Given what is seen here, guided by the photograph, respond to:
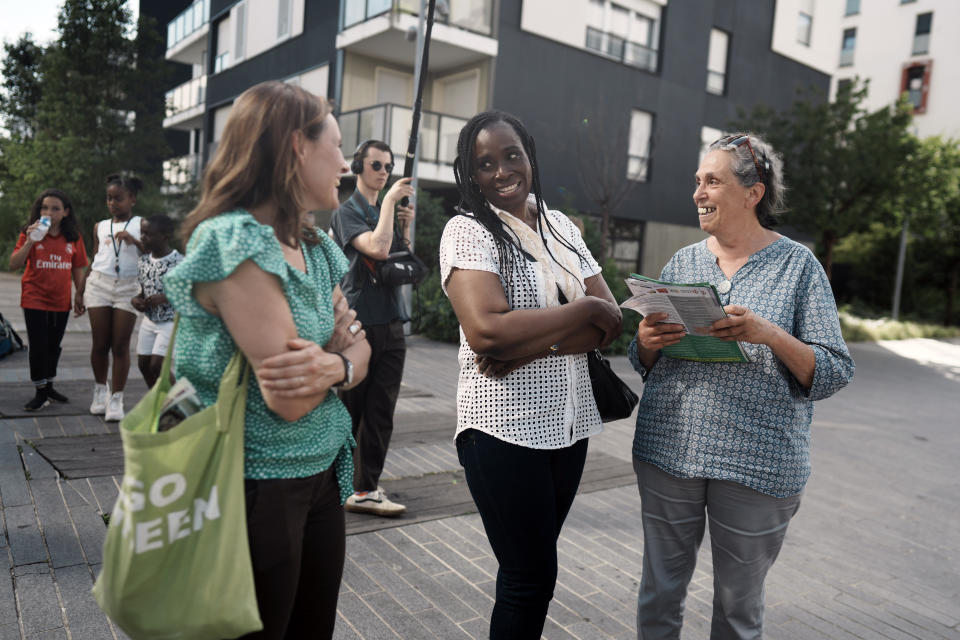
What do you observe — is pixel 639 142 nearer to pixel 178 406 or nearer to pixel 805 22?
pixel 805 22

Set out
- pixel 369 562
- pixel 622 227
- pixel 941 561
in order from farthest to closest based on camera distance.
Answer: pixel 622 227, pixel 941 561, pixel 369 562

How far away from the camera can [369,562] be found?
3732 mm

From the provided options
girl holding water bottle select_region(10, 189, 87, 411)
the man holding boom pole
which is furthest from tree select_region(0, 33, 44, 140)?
the man holding boom pole

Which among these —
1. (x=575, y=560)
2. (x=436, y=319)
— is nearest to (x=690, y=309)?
(x=575, y=560)

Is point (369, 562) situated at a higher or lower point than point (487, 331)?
lower

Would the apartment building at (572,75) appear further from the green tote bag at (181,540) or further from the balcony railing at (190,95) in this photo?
the green tote bag at (181,540)

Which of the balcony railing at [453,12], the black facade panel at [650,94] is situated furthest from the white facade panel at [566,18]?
the balcony railing at [453,12]

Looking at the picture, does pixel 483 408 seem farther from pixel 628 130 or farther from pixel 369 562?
pixel 628 130

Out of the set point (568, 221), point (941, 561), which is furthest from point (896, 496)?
point (568, 221)

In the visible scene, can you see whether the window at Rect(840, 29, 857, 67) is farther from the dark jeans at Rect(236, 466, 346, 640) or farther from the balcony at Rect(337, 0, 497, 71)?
the dark jeans at Rect(236, 466, 346, 640)

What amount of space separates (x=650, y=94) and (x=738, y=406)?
780 inches

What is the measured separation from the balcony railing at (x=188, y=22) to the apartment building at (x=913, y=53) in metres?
27.6

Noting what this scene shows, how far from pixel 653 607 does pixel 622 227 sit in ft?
63.7

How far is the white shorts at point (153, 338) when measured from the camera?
5.61m
